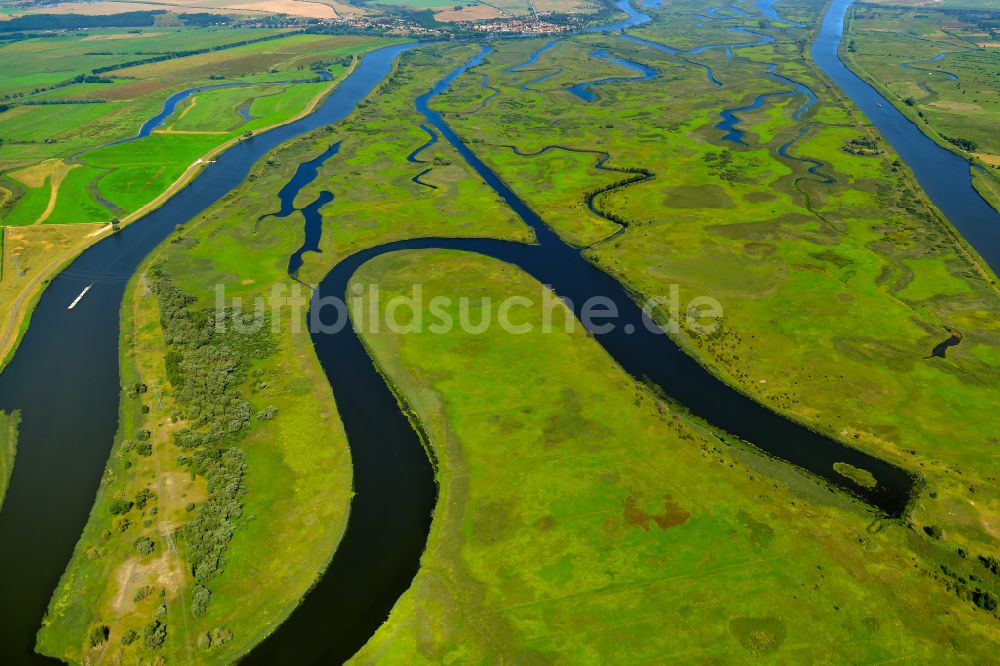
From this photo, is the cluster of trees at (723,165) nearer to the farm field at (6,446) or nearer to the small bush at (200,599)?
the small bush at (200,599)

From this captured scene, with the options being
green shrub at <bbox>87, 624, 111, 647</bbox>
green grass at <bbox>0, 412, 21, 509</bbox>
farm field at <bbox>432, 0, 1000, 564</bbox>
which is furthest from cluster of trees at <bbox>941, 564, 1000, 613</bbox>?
green grass at <bbox>0, 412, 21, 509</bbox>

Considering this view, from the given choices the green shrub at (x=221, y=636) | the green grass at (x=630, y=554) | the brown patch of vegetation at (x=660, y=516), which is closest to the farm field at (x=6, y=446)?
the green shrub at (x=221, y=636)

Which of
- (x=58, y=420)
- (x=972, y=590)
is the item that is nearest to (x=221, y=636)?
(x=58, y=420)

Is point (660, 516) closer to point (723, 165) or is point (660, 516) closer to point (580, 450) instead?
point (580, 450)

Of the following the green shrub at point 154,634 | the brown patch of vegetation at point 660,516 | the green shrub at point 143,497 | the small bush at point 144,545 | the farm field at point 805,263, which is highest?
the farm field at point 805,263

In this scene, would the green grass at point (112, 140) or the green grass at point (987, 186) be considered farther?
the green grass at point (112, 140)

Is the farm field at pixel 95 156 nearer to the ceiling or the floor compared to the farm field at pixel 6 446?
nearer to the ceiling

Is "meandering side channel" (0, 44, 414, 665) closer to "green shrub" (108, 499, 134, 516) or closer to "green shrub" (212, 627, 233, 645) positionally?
"green shrub" (108, 499, 134, 516)
